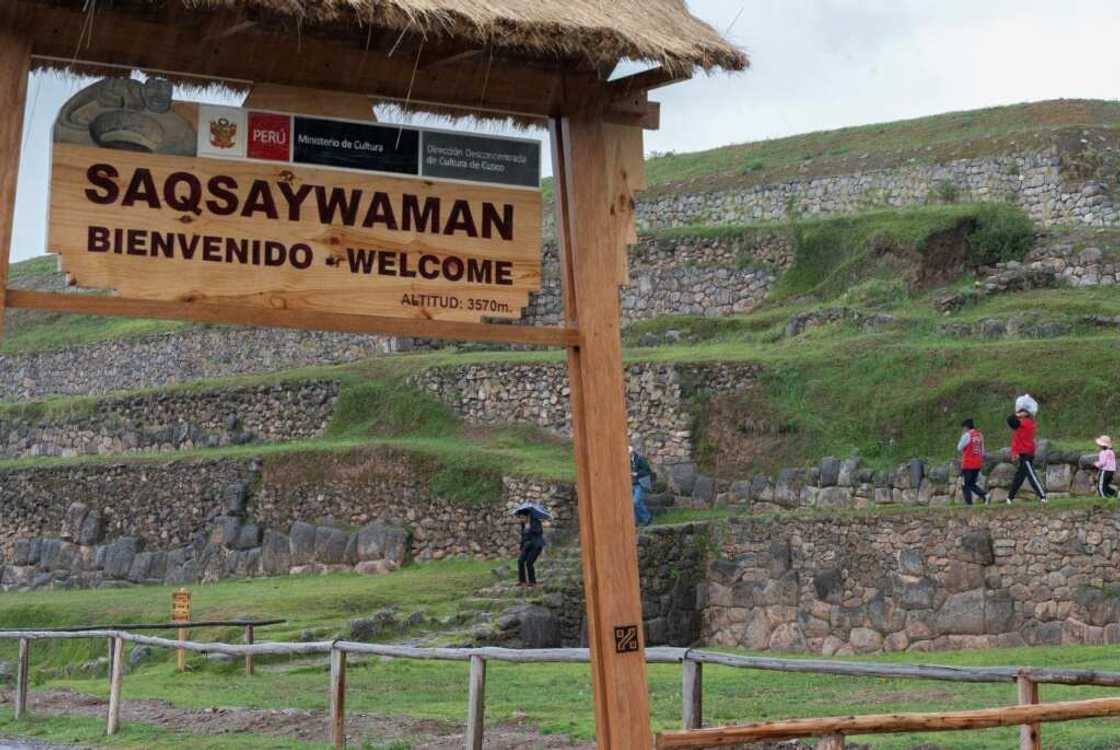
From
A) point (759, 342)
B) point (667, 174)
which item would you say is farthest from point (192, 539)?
point (667, 174)

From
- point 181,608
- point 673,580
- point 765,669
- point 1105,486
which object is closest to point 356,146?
point 765,669

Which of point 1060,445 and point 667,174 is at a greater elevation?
point 667,174

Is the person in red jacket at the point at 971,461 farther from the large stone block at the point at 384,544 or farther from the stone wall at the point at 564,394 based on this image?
the large stone block at the point at 384,544

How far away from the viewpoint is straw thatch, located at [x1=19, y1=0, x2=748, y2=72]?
25.1ft

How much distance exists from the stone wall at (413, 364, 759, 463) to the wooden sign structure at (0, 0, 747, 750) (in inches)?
781

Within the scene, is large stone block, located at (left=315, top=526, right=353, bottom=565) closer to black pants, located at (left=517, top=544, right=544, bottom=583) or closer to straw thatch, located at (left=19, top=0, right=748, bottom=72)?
black pants, located at (left=517, top=544, right=544, bottom=583)

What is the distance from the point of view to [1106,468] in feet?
77.8

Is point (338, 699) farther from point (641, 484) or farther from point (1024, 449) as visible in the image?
point (641, 484)

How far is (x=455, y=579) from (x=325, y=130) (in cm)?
1878

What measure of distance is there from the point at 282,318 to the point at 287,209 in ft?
1.65

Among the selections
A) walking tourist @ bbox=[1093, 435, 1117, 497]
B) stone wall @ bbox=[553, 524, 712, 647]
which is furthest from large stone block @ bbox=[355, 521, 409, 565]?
walking tourist @ bbox=[1093, 435, 1117, 497]

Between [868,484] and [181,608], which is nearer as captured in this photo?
[181,608]

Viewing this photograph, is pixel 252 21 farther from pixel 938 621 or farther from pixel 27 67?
pixel 938 621

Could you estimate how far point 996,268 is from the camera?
3525 cm
